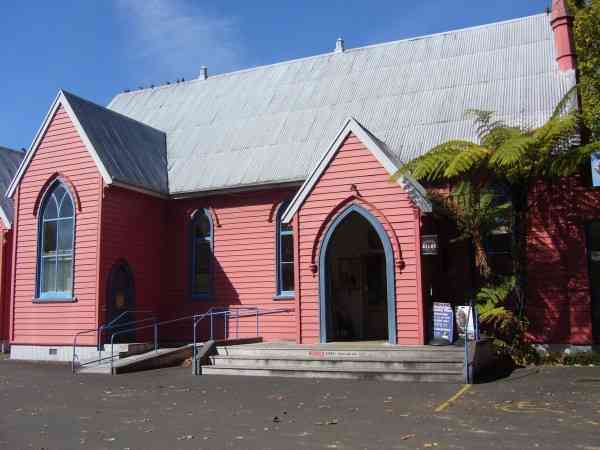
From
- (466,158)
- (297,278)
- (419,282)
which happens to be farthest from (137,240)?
(466,158)

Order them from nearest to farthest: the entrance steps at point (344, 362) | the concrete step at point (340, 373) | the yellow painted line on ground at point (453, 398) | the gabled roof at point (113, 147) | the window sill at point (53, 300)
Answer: the yellow painted line on ground at point (453, 398), the concrete step at point (340, 373), the entrance steps at point (344, 362), the window sill at point (53, 300), the gabled roof at point (113, 147)

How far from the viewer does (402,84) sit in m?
20.2

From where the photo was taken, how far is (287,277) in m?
18.5

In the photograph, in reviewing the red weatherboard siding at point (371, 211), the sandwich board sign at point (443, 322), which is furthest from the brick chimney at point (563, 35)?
the sandwich board sign at point (443, 322)

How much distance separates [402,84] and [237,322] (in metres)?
9.25

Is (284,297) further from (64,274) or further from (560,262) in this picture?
(560,262)

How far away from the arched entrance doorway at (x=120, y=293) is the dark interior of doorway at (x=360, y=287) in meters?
6.01

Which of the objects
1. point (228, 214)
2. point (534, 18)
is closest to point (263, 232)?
point (228, 214)

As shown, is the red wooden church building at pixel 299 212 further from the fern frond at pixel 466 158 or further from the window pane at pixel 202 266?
the fern frond at pixel 466 158

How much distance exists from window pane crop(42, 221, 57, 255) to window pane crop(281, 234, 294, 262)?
268 inches

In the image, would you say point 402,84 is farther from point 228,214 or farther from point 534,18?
point 228,214

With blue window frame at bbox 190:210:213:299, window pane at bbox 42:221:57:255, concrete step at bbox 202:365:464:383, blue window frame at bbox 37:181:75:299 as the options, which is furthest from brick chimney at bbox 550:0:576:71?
window pane at bbox 42:221:57:255

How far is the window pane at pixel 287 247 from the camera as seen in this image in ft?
61.1

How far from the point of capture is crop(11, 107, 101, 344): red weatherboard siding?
57.6ft
